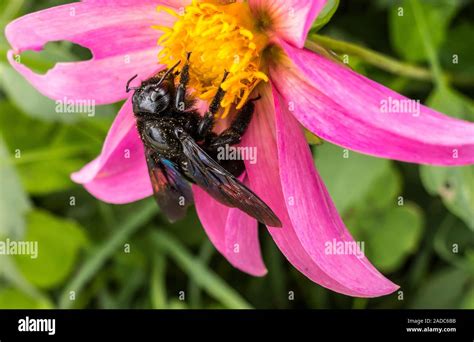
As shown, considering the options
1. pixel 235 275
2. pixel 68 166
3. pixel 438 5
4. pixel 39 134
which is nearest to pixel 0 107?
pixel 39 134

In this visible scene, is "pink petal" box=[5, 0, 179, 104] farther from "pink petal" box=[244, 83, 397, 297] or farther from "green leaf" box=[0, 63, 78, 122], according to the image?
"green leaf" box=[0, 63, 78, 122]

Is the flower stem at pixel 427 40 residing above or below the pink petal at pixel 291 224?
above

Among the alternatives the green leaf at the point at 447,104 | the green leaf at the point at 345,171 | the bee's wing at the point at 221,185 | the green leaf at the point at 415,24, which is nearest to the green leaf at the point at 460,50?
the green leaf at the point at 415,24

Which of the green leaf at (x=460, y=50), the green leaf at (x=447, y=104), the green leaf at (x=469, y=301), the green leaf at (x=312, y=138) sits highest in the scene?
the green leaf at (x=460, y=50)

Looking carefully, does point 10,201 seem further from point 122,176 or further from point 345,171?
point 345,171

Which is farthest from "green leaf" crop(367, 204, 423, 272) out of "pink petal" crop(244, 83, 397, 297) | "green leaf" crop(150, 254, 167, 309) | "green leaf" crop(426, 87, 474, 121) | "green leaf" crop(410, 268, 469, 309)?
"pink petal" crop(244, 83, 397, 297)

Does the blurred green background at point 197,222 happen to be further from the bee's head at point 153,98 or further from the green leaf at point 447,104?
the bee's head at point 153,98
